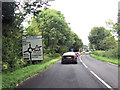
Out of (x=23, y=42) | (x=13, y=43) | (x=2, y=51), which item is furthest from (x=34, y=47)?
(x=2, y=51)

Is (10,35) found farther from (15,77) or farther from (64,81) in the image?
(64,81)

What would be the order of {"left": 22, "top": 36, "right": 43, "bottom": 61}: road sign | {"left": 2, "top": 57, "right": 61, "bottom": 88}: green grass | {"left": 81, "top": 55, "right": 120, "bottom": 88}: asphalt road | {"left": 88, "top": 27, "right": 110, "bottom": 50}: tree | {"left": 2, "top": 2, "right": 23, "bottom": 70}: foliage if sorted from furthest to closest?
{"left": 88, "top": 27, "right": 110, "bottom": 50}: tree → {"left": 22, "top": 36, "right": 43, "bottom": 61}: road sign → {"left": 2, "top": 2, "right": 23, "bottom": 70}: foliage → {"left": 81, "top": 55, "right": 120, "bottom": 88}: asphalt road → {"left": 2, "top": 57, "right": 61, "bottom": 88}: green grass

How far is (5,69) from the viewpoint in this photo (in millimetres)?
9438

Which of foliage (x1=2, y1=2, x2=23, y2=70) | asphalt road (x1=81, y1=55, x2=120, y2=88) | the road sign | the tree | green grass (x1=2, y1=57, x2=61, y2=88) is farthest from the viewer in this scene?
the tree

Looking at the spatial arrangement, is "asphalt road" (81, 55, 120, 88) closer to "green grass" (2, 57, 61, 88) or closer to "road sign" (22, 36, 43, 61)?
"green grass" (2, 57, 61, 88)

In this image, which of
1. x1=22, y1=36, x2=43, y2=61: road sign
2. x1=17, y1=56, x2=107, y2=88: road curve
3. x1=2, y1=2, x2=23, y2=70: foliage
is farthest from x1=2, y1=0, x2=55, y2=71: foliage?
x1=17, y1=56, x2=107, y2=88: road curve

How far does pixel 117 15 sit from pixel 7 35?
66.9 ft

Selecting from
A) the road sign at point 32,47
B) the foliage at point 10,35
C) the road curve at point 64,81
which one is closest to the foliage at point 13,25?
the foliage at point 10,35

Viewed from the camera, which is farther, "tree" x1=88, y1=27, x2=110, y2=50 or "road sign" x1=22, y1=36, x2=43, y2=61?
"tree" x1=88, y1=27, x2=110, y2=50

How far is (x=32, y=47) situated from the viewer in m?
12.0

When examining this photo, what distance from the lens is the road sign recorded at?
11867 mm

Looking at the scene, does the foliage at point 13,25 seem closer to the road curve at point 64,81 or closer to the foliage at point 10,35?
the foliage at point 10,35

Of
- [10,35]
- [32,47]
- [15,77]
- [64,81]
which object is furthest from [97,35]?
[15,77]

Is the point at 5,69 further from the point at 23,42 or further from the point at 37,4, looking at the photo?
the point at 37,4
